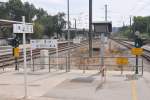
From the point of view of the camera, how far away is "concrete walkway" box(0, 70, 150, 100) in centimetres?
1266

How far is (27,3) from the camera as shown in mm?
139125

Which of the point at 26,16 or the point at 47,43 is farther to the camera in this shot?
the point at 26,16

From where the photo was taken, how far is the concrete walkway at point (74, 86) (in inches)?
499

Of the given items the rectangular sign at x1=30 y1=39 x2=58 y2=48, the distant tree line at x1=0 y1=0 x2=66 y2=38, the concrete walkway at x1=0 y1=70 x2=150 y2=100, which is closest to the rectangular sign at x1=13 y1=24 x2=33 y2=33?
the concrete walkway at x1=0 y1=70 x2=150 y2=100

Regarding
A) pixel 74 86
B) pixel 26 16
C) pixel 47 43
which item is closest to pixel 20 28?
pixel 74 86

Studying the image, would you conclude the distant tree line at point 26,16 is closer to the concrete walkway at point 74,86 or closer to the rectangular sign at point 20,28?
the concrete walkway at point 74,86

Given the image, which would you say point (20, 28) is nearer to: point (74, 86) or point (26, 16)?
point (74, 86)

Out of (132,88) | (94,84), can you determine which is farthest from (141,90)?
(94,84)

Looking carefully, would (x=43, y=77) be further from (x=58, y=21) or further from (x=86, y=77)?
(x=58, y=21)

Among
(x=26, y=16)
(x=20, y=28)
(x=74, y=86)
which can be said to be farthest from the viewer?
(x=26, y=16)

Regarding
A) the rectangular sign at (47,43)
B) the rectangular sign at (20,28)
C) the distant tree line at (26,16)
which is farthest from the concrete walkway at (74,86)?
the distant tree line at (26,16)

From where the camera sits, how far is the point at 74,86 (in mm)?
14883

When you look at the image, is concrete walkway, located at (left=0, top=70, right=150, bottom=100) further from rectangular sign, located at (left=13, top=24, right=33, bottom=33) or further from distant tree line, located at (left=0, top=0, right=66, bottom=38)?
distant tree line, located at (left=0, top=0, right=66, bottom=38)

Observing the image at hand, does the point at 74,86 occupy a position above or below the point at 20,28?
below
